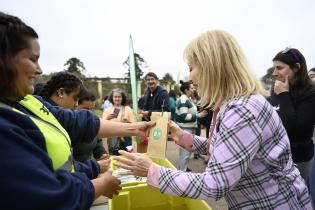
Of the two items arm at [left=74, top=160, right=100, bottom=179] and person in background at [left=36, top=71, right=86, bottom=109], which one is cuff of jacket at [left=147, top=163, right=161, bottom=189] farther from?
person in background at [left=36, top=71, right=86, bottom=109]

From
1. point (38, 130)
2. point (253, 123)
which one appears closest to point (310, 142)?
point (253, 123)

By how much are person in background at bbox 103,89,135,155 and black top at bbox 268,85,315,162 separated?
3137 mm

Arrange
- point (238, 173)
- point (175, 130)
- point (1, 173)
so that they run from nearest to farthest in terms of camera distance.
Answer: point (1, 173) → point (238, 173) → point (175, 130)

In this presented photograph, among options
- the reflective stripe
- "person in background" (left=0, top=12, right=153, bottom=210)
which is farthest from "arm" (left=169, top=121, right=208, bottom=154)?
the reflective stripe

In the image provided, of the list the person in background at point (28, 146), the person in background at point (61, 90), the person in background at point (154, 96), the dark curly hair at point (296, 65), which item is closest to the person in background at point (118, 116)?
the person in background at point (154, 96)

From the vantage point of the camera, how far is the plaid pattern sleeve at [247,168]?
4.01 ft

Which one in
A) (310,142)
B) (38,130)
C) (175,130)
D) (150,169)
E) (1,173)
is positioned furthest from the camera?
(310,142)

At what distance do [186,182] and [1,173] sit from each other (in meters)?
0.79

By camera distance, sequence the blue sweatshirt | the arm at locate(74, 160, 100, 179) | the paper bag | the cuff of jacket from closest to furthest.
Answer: the blue sweatshirt, the cuff of jacket, the arm at locate(74, 160, 100, 179), the paper bag

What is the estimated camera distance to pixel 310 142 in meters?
2.66

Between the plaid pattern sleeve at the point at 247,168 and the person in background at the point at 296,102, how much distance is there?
1.27 meters

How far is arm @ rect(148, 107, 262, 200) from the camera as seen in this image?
3.99 ft

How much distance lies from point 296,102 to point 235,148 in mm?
1714

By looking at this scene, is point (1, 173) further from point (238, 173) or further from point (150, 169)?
point (238, 173)
